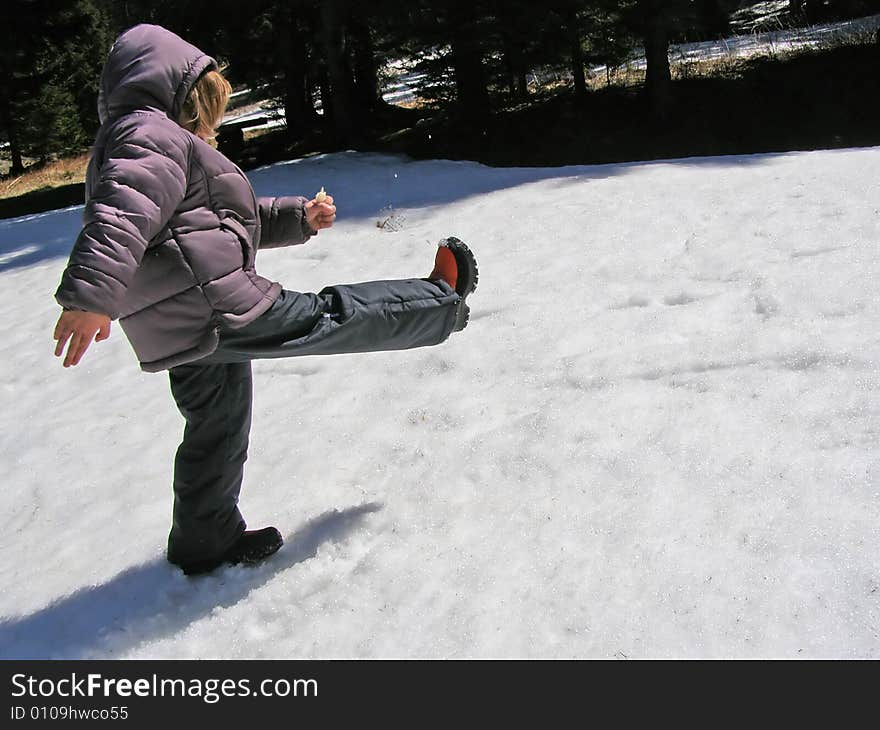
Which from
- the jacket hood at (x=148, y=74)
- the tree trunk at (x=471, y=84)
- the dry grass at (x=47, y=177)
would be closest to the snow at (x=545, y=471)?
the jacket hood at (x=148, y=74)

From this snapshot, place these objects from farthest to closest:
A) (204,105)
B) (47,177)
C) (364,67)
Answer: (47,177) < (364,67) < (204,105)

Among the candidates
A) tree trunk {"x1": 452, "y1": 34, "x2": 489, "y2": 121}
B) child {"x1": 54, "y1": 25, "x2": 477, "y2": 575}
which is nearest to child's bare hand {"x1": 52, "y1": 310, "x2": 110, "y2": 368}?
child {"x1": 54, "y1": 25, "x2": 477, "y2": 575}

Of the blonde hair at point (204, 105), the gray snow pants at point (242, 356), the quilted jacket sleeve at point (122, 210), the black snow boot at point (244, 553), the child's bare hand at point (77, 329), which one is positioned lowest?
the black snow boot at point (244, 553)

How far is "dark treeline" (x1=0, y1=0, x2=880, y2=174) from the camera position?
12133mm

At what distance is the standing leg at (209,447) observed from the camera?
9.98ft

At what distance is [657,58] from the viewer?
1354cm

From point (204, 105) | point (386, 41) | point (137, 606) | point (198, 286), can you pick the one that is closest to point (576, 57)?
point (386, 41)

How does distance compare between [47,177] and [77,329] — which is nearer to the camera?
[77,329]

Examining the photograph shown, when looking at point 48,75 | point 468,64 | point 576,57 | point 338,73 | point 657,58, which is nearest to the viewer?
point 468,64

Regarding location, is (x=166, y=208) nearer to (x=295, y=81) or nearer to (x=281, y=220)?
(x=281, y=220)

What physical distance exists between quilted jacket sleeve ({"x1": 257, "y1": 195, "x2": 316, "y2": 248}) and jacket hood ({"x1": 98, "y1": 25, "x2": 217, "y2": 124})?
0.62 metres

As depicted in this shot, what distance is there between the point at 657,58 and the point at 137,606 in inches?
499

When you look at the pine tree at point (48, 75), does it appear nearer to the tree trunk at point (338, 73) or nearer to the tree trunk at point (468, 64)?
the tree trunk at point (338, 73)

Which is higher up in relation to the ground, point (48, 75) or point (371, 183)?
point (48, 75)
